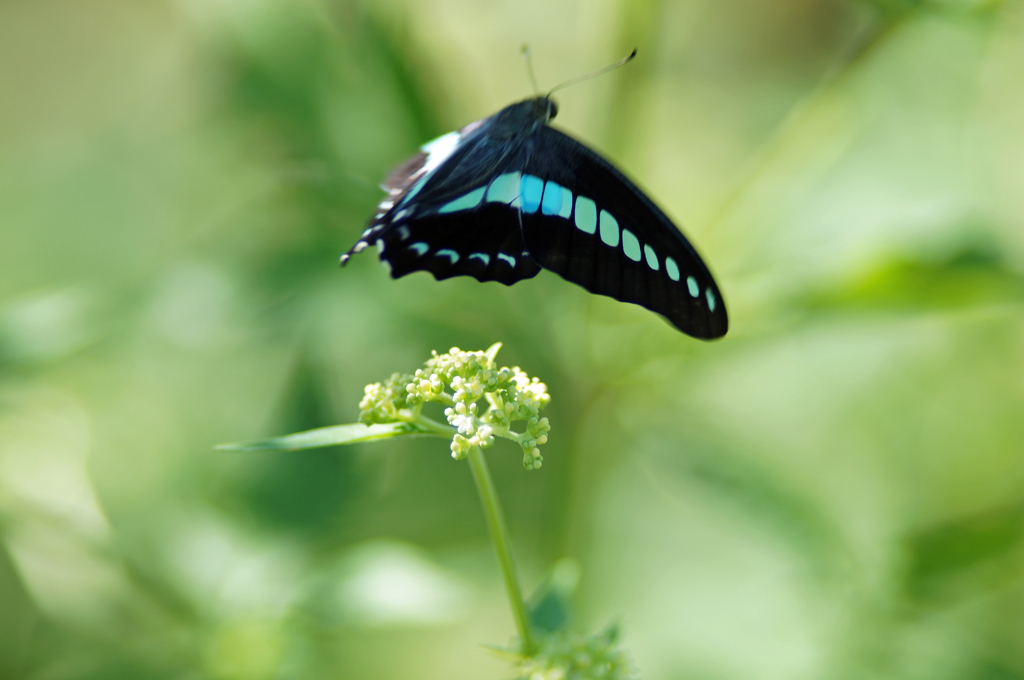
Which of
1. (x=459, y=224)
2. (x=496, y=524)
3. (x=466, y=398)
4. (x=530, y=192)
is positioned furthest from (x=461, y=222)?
(x=496, y=524)

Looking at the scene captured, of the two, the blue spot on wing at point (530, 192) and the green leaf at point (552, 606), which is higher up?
the blue spot on wing at point (530, 192)

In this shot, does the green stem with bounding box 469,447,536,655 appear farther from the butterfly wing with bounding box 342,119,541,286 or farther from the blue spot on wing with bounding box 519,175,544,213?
the blue spot on wing with bounding box 519,175,544,213

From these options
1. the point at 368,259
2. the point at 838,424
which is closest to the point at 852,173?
the point at 838,424

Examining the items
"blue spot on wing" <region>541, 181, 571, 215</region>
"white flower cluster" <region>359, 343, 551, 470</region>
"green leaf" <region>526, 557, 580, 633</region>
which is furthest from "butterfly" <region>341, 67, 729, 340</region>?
"green leaf" <region>526, 557, 580, 633</region>

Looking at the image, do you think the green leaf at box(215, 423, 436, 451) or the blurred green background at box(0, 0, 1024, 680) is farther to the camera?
the blurred green background at box(0, 0, 1024, 680)

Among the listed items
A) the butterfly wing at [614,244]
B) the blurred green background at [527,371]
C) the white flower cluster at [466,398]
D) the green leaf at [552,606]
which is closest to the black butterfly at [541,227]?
the butterfly wing at [614,244]

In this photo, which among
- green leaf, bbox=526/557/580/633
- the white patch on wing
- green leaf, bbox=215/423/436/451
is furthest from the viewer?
the white patch on wing

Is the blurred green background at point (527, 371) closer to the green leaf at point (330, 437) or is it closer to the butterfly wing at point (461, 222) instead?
the butterfly wing at point (461, 222)
